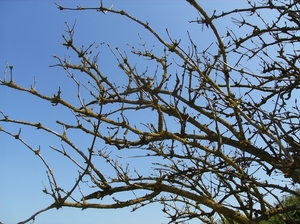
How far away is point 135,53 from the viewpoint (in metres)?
4.18

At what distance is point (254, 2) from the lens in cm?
320

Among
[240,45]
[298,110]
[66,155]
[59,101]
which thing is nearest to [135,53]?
[59,101]

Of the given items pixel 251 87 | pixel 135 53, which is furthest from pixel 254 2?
pixel 135 53

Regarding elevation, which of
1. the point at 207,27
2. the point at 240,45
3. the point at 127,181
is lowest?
the point at 127,181

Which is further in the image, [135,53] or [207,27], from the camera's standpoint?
[135,53]

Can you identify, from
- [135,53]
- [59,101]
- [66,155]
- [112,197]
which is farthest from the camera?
[135,53]

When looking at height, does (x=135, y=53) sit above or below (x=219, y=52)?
above

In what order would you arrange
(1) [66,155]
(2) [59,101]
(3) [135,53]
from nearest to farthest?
(1) [66,155] → (2) [59,101] → (3) [135,53]

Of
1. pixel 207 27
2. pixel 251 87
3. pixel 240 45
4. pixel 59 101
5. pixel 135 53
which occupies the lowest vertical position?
pixel 251 87

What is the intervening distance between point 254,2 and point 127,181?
216 cm

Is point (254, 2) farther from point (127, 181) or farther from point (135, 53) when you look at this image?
point (127, 181)

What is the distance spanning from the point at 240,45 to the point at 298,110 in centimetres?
86

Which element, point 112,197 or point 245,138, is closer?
point 245,138

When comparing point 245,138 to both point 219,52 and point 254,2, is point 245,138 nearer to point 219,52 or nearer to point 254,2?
point 219,52
